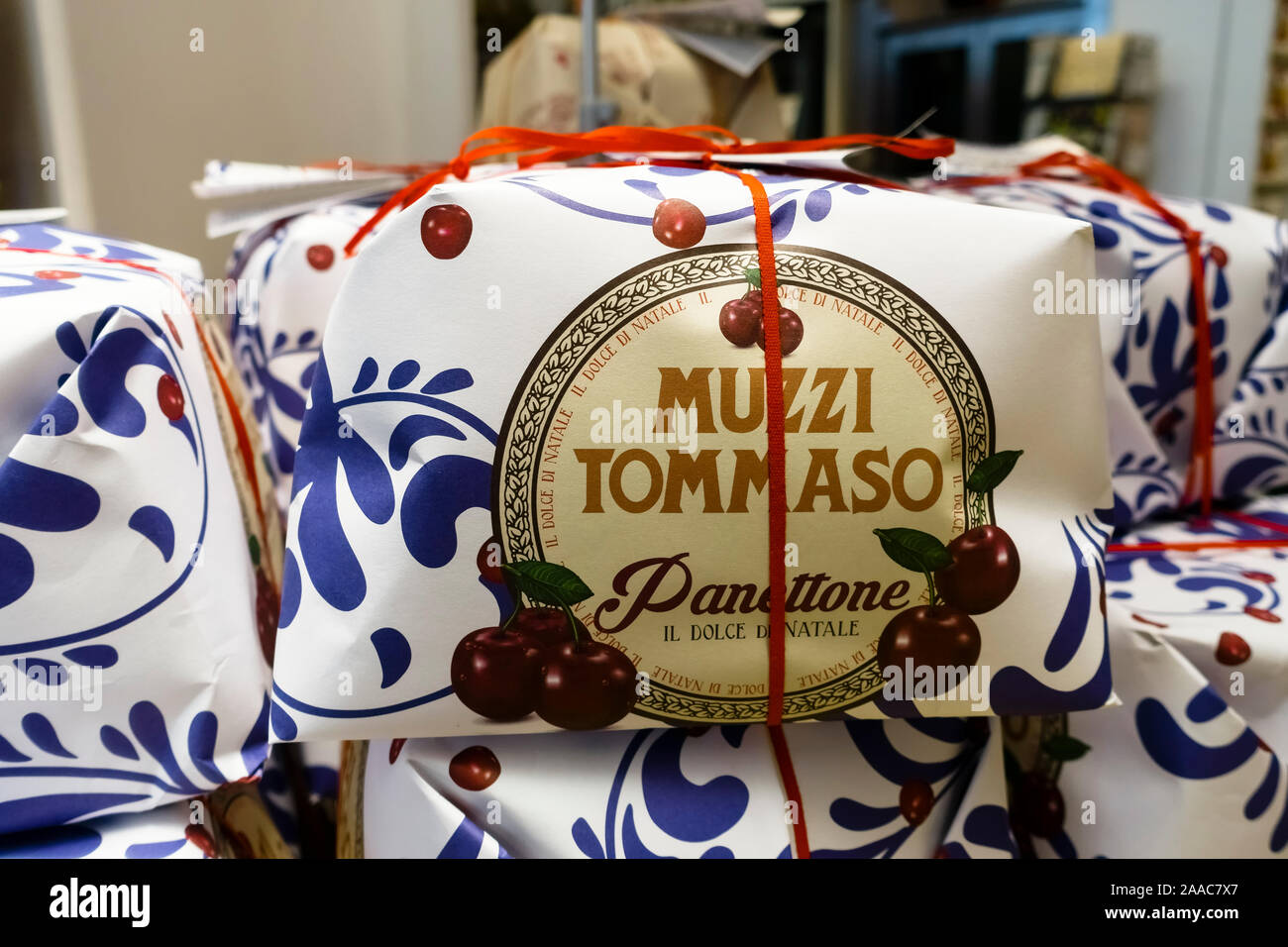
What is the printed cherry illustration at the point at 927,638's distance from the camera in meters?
0.50

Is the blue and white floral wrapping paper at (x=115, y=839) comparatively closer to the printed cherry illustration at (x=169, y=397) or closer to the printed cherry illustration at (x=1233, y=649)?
the printed cherry illustration at (x=169, y=397)

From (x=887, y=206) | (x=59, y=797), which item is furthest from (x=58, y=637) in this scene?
(x=887, y=206)

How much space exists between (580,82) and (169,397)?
72 cm

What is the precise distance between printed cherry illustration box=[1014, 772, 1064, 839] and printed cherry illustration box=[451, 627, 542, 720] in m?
0.39

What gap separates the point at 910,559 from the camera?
0.49 meters

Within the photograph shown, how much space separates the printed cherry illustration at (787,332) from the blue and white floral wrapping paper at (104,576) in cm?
32

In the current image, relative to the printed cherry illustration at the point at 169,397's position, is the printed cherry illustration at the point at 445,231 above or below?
above

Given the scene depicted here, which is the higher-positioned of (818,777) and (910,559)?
(910,559)

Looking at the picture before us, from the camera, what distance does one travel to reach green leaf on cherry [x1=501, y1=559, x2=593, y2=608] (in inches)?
18.8

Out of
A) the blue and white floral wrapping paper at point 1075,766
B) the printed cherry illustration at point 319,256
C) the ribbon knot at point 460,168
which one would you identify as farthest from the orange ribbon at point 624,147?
the blue and white floral wrapping paper at point 1075,766

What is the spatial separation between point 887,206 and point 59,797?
0.53m

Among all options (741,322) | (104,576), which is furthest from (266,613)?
(741,322)
